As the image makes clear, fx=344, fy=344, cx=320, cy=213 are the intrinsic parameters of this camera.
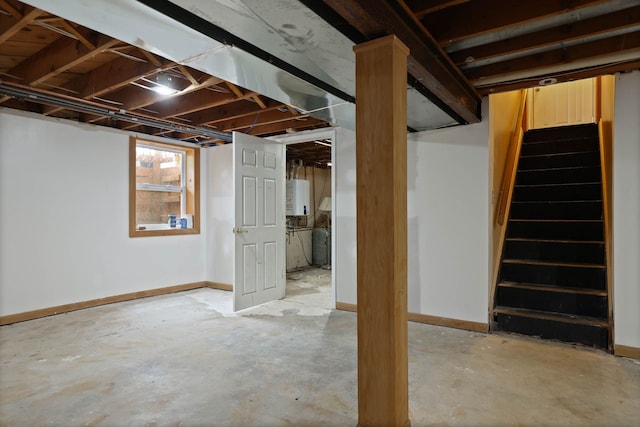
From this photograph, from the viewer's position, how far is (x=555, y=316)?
3215 mm

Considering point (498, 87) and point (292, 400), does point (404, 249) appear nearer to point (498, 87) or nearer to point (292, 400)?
point (292, 400)

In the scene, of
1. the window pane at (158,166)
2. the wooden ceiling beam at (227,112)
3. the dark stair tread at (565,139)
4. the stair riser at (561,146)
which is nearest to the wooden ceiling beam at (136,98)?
the wooden ceiling beam at (227,112)

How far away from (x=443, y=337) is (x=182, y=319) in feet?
9.09

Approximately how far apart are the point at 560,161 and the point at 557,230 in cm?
128

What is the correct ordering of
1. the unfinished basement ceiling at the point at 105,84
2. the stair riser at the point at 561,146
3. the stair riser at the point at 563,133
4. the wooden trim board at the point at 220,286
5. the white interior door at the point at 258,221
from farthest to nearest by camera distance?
the wooden trim board at the point at 220,286 < the stair riser at the point at 563,133 < the stair riser at the point at 561,146 < the white interior door at the point at 258,221 < the unfinished basement ceiling at the point at 105,84

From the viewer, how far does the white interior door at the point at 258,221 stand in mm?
4148

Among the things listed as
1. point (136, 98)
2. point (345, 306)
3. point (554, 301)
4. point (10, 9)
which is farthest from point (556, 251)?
point (10, 9)

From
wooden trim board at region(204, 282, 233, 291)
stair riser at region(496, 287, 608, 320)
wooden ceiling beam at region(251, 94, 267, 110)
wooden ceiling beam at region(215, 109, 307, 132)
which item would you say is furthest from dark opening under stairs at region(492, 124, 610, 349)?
wooden trim board at region(204, 282, 233, 291)

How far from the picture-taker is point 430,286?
12.3 feet

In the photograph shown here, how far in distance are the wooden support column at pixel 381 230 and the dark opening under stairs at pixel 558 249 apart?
2226 millimetres

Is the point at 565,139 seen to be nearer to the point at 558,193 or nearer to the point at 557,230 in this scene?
the point at 558,193

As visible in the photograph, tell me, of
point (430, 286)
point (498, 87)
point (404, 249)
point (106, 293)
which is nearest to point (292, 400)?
point (404, 249)

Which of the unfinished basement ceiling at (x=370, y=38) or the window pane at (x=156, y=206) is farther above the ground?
the unfinished basement ceiling at (x=370, y=38)

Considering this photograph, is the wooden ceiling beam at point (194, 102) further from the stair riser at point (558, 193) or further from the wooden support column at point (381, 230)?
the stair riser at point (558, 193)
